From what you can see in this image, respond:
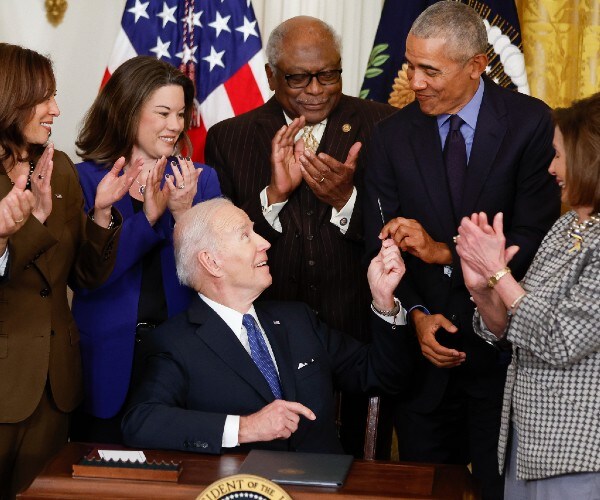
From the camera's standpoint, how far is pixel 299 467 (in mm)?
2602

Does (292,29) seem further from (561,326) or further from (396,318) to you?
(561,326)

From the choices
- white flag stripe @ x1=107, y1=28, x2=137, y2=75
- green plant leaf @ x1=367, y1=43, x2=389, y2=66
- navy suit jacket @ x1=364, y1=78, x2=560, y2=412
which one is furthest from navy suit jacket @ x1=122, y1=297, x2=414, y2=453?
white flag stripe @ x1=107, y1=28, x2=137, y2=75

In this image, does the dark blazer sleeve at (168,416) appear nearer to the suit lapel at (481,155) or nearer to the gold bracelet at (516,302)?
the gold bracelet at (516,302)

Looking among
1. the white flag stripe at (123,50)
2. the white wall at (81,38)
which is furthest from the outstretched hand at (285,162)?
the white wall at (81,38)

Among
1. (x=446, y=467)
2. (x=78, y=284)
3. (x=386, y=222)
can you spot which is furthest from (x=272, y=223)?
(x=446, y=467)

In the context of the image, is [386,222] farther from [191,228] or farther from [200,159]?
[200,159]

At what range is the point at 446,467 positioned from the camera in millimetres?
2723

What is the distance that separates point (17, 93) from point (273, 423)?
4.14 feet

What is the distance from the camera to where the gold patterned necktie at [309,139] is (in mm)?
4117

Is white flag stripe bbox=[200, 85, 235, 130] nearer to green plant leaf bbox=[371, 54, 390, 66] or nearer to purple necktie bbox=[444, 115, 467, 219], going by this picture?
green plant leaf bbox=[371, 54, 390, 66]

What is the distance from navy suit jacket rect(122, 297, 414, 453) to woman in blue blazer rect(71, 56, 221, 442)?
16.4 inches

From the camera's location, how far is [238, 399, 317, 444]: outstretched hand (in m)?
2.89

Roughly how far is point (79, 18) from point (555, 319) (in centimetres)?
363

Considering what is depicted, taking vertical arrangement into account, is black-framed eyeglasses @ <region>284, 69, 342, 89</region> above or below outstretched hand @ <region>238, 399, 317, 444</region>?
above
